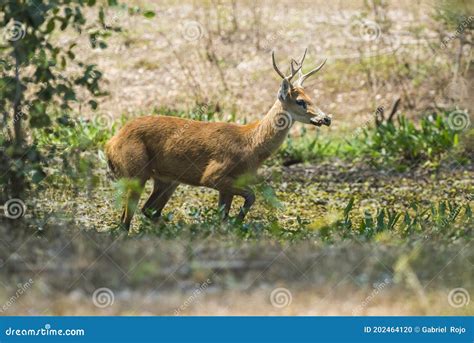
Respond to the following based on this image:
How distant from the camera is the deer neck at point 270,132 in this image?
10.4m

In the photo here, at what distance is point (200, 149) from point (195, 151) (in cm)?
6

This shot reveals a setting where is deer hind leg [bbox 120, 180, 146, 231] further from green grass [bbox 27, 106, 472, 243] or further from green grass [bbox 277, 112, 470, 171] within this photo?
green grass [bbox 277, 112, 470, 171]

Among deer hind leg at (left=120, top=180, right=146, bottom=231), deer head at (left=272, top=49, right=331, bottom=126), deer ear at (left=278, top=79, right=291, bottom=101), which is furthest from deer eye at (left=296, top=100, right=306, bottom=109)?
deer hind leg at (left=120, top=180, right=146, bottom=231)

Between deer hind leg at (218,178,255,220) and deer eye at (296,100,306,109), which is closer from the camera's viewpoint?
deer hind leg at (218,178,255,220)

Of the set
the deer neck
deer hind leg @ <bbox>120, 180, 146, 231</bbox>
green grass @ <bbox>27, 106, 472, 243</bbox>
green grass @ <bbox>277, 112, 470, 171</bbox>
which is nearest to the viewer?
green grass @ <bbox>27, 106, 472, 243</bbox>

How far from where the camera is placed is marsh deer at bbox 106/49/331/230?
10.0m

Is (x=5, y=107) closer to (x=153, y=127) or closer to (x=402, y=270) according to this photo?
(x=153, y=127)

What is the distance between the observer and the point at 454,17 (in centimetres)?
1393

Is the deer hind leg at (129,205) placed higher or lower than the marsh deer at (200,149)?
lower

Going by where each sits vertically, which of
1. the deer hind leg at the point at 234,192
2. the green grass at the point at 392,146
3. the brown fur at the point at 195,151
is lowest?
the green grass at the point at 392,146

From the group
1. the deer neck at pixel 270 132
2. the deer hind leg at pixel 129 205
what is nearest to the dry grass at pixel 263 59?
the deer neck at pixel 270 132

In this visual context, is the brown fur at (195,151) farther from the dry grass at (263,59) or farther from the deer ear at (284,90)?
the dry grass at (263,59)

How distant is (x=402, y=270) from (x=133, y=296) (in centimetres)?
189

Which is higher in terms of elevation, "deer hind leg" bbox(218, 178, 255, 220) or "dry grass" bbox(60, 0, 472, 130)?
"deer hind leg" bbox(218, 178, 255, 220)
